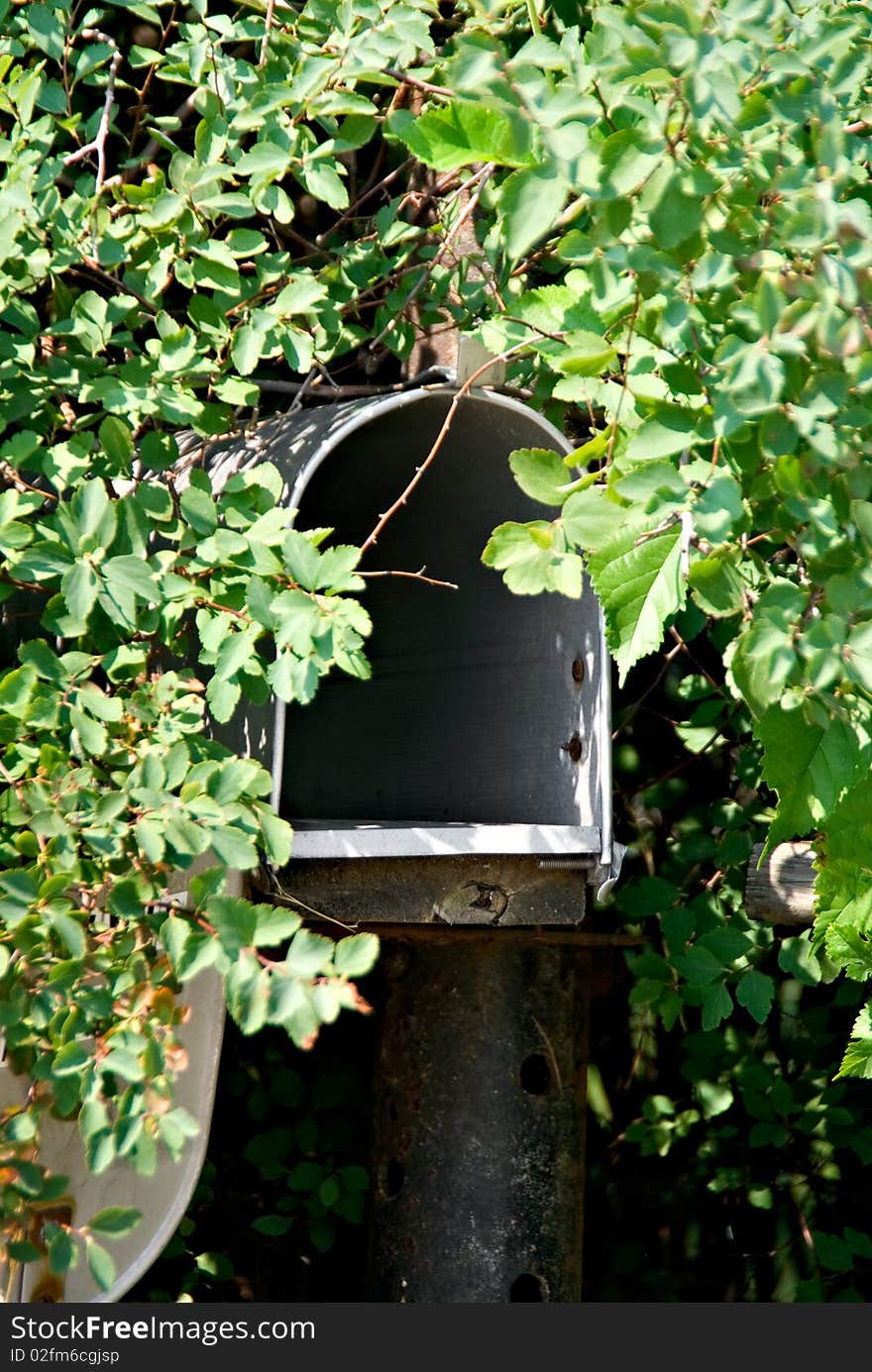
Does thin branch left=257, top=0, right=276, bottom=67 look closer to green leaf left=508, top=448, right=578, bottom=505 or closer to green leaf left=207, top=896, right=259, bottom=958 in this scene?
green leaf left=508, top=448, right=578, bottom=505

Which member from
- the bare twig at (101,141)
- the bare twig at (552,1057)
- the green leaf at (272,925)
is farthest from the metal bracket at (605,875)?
the bare twig at (101,141)

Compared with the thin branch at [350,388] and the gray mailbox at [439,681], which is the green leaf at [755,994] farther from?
the thin branch at [350,388]

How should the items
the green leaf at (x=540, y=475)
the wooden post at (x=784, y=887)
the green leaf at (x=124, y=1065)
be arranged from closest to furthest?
the green leaf at (x=124, y=1065) → the green leaf at (x=540, y=475) → the wooden post at (x=784, y=887)

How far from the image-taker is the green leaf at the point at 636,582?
1226 millimetres

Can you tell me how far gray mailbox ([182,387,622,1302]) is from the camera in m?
1.86

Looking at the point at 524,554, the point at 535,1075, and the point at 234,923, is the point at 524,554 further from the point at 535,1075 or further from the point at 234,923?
the point at 535,1075

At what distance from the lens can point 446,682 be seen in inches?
83.7

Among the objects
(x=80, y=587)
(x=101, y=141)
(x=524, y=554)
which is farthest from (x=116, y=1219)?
(x=101, y=141)

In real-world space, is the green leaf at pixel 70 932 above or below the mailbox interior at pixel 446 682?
above

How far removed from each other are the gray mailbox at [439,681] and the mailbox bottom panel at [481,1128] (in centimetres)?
25

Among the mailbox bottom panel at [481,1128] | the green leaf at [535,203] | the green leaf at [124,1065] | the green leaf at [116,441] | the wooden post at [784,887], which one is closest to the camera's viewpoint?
the green leaf at [535,203]

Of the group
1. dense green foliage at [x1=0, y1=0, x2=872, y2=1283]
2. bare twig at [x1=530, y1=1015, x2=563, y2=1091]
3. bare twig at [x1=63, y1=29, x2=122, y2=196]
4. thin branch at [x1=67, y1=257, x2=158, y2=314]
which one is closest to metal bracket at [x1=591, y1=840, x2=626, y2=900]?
dense green foliage at [x1=0, y1=0, x2=872, y2=1283]

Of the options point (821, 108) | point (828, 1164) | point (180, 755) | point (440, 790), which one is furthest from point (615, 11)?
point (828, 1164)

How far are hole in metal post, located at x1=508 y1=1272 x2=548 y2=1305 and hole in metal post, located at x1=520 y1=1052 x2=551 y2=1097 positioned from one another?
25 centimetres
